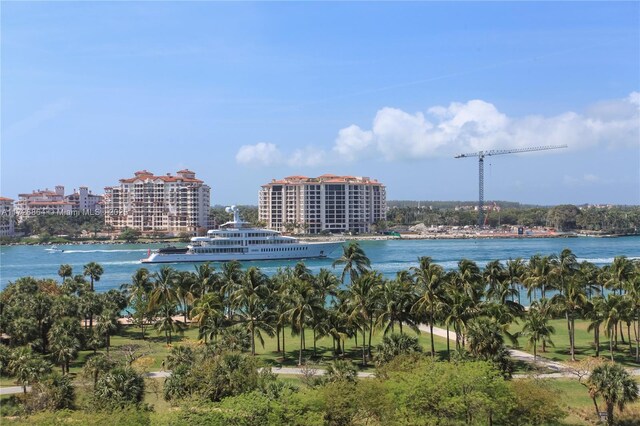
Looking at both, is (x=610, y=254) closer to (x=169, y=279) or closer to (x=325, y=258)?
(x=325, y=258)

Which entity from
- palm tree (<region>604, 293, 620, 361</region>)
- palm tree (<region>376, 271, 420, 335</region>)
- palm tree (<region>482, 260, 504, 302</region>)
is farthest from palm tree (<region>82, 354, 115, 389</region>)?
palm tree (<region>482, 260, 504, 302</region>)

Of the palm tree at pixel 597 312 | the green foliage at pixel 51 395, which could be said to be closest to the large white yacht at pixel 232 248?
the palm tree at pixel 597 312

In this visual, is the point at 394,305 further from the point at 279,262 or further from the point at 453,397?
the point at 279,262

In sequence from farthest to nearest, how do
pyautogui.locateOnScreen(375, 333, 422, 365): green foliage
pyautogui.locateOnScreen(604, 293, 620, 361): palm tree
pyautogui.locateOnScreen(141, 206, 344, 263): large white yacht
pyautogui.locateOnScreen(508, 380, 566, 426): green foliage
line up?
pyautogui.locateOnScreen(141, 206, 344, 263): large white yacht
pyautogui.locateOnScreen(604, 293, 620, 361): palm tree
pyautogui.locateOnScreen(375, 333, 422, 365): green foliage
pyautogui.locateOnScreen(508, 380, 566, 426): green foliage

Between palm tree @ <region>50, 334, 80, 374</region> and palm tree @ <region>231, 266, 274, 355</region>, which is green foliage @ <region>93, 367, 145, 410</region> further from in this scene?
palm tree @ <region>231, 266, 274, 355</region>

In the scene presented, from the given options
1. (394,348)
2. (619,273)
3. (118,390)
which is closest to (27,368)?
(118,390)

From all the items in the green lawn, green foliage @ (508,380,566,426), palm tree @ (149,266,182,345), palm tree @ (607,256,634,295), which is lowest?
the green lawn

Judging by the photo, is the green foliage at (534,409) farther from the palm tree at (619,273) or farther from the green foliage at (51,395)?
the palm tree at (619,273)
